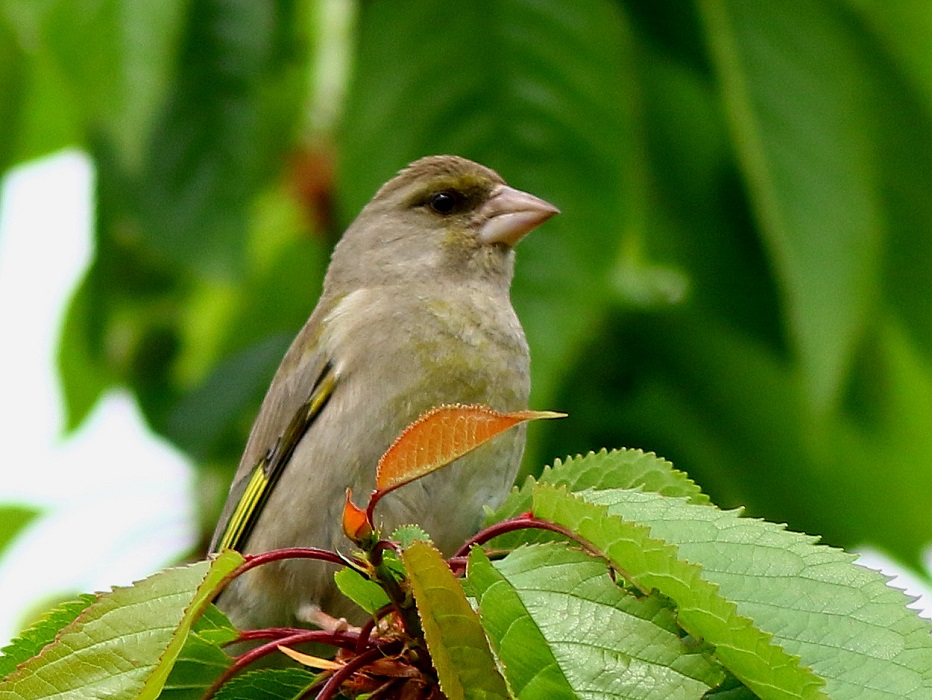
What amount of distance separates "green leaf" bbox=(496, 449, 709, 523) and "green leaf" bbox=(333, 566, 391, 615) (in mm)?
440

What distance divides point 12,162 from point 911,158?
3.55 m

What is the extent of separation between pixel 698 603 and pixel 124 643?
89cm

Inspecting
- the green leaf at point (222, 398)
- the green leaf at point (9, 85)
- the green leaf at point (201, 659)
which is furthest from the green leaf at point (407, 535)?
the green leaf at point (9, 85)

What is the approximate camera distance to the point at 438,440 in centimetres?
238

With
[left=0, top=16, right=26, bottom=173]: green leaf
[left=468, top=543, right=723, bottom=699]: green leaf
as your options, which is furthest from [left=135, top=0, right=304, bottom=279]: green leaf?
[left=468, top=543, right=723, bottom=699]: green leaf

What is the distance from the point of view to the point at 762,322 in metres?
6.25

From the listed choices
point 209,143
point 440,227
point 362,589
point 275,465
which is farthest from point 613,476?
point 209,143

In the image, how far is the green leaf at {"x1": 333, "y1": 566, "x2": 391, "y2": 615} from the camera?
8.34ft

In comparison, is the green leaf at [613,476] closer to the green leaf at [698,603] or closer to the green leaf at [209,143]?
the green leaf at [698,603]

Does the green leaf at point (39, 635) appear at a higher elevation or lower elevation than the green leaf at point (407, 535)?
lower

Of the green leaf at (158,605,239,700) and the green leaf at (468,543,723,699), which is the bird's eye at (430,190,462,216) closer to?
the green leaf at (158,605,239,700)

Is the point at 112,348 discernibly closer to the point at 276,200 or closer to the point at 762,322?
the point at 276,200

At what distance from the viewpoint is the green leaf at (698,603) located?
2158 mm

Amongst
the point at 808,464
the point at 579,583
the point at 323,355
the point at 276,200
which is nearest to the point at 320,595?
the point at 323,355
